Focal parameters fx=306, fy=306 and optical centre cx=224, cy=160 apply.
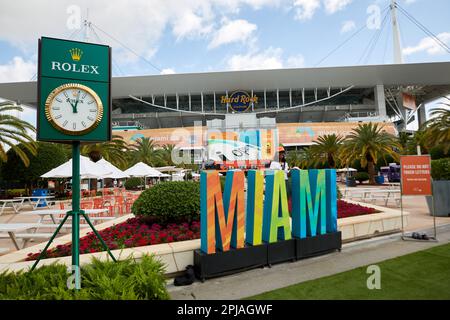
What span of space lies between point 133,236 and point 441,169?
11.4m

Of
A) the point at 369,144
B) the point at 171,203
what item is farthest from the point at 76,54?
the point at 369,144

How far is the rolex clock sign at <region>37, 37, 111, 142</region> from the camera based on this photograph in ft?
12.4

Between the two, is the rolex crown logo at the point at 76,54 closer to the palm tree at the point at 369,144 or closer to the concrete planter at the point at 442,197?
the concrete planter at the point at 442,197

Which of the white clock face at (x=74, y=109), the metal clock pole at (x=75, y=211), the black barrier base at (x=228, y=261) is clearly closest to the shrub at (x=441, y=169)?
the black barrier base at (x=228, y=261)

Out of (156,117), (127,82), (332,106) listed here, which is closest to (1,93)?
(127,82)

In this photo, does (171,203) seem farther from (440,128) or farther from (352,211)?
(440,128)

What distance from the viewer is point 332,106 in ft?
230

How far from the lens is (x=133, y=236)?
19.7 ft

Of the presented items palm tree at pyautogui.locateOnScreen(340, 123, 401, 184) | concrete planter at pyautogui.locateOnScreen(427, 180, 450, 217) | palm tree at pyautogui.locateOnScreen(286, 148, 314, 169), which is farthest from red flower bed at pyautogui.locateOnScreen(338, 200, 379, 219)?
palm tree at pyautogui.locateOnScreen(286, 148, 314, 169)

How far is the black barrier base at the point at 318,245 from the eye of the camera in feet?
19.5

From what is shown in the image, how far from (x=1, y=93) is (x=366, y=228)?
3180 inches

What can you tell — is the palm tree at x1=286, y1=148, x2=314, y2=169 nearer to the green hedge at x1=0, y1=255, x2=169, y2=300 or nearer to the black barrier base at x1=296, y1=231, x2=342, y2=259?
the black barrier base at x1=296, y1=231, x2=342, y2=259
